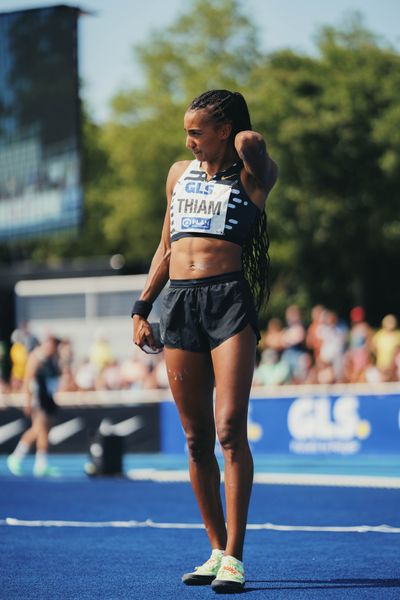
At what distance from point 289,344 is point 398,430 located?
16.3 ft

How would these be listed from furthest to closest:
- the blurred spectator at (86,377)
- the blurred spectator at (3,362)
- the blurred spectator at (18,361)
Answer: the blurred spectator at (3,362) → the blurred spectator at (18,361) → the blurred spectator at (86,377)

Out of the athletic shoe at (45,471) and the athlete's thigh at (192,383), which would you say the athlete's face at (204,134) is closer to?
the athlete's thigh at (192,383)

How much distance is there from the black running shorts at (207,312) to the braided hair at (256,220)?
0.25 meters

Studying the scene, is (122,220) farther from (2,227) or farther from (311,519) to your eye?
(311,519)

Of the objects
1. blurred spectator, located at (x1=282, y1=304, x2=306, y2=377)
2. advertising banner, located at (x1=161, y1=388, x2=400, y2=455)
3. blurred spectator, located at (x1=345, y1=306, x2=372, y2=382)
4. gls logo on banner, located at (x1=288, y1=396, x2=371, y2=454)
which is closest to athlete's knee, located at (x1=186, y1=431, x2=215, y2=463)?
advertising banner, located at (x1=161, y1=388, x2=400, y2=455)

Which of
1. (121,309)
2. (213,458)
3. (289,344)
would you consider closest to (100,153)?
(121,309)

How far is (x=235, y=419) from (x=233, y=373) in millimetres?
217

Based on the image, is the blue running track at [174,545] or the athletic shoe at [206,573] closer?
the blue running track at [174,545]

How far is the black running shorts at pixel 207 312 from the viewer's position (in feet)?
19.0

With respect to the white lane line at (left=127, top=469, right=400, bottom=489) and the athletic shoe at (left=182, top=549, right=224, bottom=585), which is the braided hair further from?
the white lane line at (left=127, top=469, right=400, bottom=489)

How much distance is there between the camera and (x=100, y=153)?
6047 cm

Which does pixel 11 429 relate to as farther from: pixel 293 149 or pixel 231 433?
pixel 293 149

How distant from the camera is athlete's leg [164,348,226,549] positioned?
5902mm

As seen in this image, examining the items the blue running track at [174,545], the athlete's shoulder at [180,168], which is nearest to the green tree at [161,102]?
the blue running track at [174,545]
